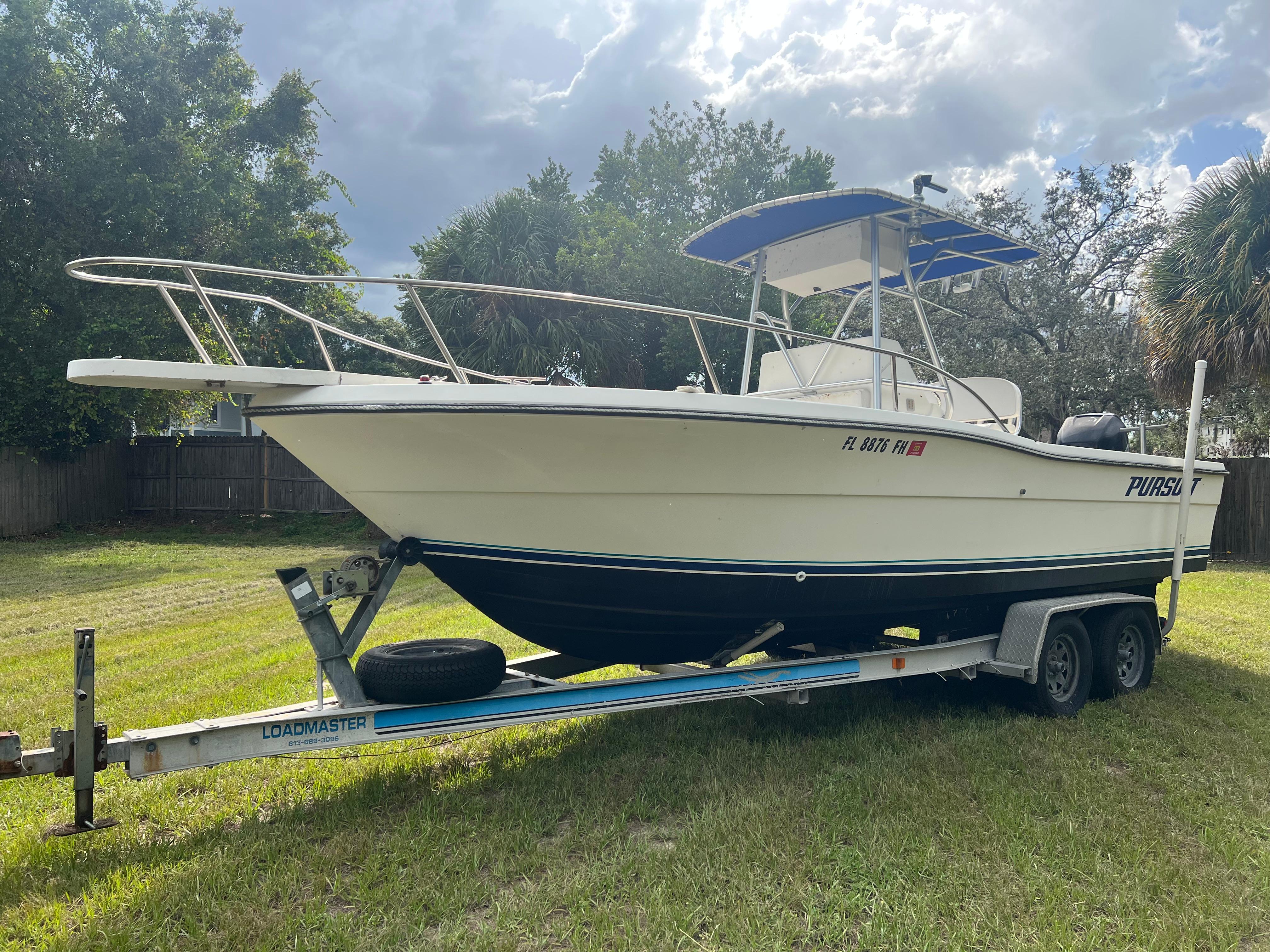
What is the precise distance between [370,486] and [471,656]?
77 centimetres

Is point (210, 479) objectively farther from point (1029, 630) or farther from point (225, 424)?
point (1029, 630)

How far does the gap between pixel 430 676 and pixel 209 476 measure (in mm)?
15562

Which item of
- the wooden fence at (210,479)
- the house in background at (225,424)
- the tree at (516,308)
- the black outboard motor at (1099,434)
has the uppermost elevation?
the tree at (516,308)

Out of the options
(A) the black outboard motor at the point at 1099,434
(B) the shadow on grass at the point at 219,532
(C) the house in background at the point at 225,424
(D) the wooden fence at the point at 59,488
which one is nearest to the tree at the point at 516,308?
(B) the shadow on grass at the point at 219,532

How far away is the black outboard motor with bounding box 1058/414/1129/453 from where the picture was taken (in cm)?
486

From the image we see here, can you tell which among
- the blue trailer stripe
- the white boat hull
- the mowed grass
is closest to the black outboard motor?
the white boat hull

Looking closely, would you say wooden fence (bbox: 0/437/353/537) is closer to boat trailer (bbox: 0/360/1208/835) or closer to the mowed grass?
the mowed grass

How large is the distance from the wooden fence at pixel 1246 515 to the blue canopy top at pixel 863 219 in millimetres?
9219

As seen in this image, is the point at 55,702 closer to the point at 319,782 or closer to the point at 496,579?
the point at 319,782

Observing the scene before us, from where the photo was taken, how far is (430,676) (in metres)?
2.95

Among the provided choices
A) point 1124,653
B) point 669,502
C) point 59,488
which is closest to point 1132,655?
point 1124,653

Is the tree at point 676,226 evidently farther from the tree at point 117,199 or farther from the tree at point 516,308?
the tree at point 117,199

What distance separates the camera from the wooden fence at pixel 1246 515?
11.9 m

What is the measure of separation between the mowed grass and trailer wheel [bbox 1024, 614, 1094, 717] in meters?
0.11
